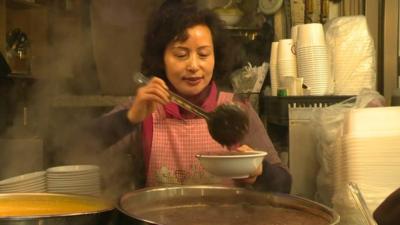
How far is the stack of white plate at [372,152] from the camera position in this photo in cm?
130

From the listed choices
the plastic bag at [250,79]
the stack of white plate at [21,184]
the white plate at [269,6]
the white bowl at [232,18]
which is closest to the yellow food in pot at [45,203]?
the stack of white plate at [21,184]

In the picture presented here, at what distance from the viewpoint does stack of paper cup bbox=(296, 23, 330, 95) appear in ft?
7.21

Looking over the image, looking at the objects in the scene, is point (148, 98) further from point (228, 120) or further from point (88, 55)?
point (88, 55)

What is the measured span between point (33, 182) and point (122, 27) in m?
1.38

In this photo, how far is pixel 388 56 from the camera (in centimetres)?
264

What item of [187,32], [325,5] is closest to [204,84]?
[187,32]

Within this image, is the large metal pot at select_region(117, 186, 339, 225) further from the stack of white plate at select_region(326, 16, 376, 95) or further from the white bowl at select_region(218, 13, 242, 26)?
the white bowl at select_region(218, 13, 242, 26)

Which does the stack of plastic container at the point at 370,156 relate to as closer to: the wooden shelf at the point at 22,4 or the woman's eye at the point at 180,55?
the woman's eye at the point at 180,55

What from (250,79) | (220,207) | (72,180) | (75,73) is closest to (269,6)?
(250,79)

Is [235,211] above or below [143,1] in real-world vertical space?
below

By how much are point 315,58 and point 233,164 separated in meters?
1.26

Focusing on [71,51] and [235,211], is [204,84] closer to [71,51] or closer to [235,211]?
[235,211]

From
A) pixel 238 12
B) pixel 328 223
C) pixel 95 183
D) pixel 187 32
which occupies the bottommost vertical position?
pixel 95 183

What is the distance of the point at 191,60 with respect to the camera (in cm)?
157
